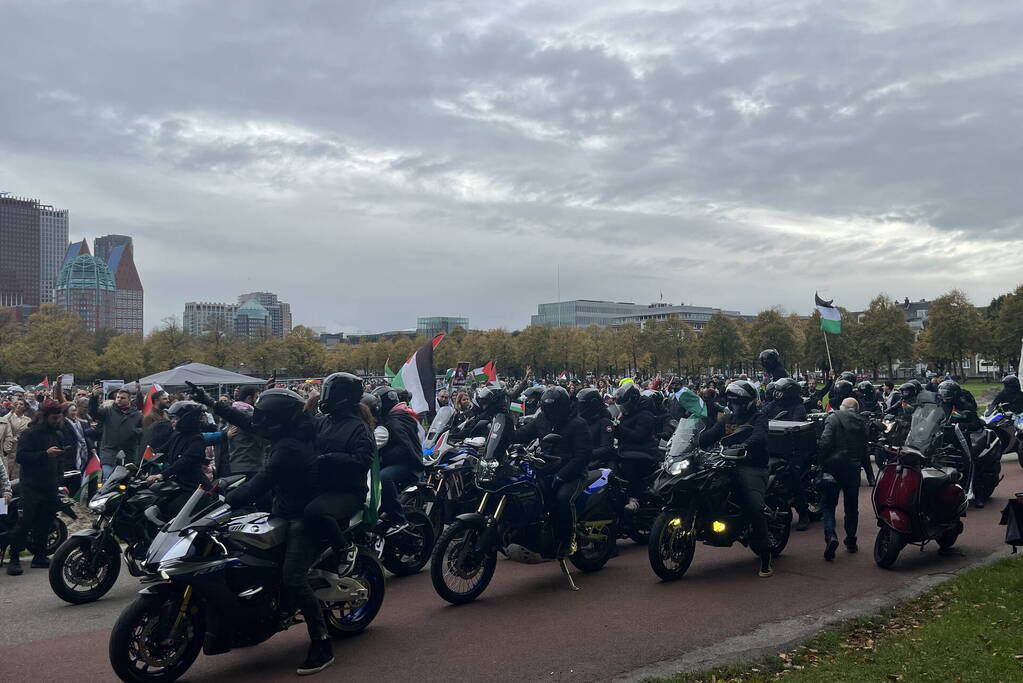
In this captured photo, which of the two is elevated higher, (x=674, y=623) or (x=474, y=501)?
(x=474, y=501)

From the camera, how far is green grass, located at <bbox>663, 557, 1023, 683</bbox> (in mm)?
5363

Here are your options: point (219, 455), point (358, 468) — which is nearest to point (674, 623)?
point (358, 468)

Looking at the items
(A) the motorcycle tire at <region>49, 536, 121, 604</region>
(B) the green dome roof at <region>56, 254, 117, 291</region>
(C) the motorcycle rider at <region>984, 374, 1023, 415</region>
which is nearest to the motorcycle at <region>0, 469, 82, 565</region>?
(A) the motorcycle tire at <region>49, 536, 121, 604</region>

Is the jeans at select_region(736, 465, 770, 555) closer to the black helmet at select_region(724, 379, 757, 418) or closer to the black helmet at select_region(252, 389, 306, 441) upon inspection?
the black helmet at select_region(724, 379, 757, 418)

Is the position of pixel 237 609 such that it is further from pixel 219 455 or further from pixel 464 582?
pixel 219 455

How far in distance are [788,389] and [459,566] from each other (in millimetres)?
4500

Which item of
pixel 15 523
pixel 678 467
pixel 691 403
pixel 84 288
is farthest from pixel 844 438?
pixel 84 288

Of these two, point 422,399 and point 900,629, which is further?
point 422,399

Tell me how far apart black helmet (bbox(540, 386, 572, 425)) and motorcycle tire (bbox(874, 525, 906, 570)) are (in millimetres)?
3441

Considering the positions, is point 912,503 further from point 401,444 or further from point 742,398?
point 401,444

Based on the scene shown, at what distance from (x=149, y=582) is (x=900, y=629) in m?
5.38

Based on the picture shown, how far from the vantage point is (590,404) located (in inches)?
364

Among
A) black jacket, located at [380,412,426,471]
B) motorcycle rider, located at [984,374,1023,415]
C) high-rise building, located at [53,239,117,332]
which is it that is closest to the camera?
black jacket, located at [380,412,426,471]

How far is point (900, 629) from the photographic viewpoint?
21.2 ft
